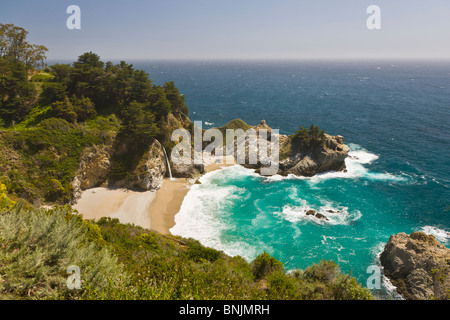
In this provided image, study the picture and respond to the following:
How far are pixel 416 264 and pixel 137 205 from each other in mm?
40314

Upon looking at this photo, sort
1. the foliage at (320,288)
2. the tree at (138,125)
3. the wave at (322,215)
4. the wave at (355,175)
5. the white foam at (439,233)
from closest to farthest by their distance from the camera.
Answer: the foliage at (320,288), the white foam at (439,233), the wave at (322,215), the tree at (138,125), the wave at (355,175)

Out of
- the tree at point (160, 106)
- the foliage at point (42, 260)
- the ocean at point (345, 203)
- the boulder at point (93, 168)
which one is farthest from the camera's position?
the tree at point (160, 106)

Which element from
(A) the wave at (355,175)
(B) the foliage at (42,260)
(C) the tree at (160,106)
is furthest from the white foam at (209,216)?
(B) the foliage at (42,260)

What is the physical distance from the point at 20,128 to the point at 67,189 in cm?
1486

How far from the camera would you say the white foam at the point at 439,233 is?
33650mm

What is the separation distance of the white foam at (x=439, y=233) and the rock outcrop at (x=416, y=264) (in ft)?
23.1

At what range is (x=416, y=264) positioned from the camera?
27.5 m

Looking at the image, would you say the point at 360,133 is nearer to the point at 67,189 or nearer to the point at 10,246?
the point at 67,189

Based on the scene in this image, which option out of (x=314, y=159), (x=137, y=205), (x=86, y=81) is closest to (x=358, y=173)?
(x=314, y=159)

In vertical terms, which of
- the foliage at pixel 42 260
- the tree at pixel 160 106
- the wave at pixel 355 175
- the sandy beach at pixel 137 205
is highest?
the tree at pixel 160 106

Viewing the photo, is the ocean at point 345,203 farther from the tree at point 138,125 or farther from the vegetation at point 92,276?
the tree at point 138,125

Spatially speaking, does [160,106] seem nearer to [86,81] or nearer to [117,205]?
[86,81]

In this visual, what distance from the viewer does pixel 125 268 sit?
1577 cm

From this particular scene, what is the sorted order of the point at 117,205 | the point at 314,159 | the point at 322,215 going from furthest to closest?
1. the point at 314,159
2. the point at 322,215
3. the point at 117,205
